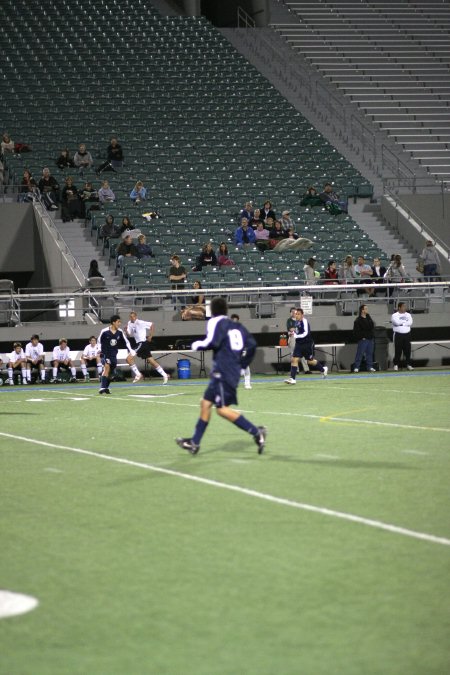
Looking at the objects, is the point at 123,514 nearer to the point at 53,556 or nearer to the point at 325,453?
the point at 53,556

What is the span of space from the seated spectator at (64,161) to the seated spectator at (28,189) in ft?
6.46

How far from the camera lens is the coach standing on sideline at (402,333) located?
29562mm

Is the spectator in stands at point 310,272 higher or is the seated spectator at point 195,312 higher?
the spectator in stands at point 310,272

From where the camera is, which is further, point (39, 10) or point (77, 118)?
point (39, 10)

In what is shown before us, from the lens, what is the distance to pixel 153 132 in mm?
40750

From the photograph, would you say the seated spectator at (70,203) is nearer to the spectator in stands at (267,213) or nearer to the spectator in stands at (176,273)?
the spectator in stands at (176,273)

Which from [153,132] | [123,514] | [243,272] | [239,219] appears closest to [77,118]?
[153,132]

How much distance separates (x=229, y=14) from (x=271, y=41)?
13.2ft

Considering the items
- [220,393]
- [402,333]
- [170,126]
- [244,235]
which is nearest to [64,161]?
[170,126]

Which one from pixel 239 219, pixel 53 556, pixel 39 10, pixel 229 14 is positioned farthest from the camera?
pixel 229 14

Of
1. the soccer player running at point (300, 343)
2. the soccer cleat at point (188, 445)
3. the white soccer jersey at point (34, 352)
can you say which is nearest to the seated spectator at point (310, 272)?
the soccer player running at point (300, 343)

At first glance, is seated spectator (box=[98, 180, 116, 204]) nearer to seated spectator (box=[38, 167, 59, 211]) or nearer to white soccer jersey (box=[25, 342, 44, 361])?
seated spectator (box=[38, 167, 59, 211])

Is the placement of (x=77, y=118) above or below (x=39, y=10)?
below

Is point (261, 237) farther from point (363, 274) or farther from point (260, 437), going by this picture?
point (260, 437)
